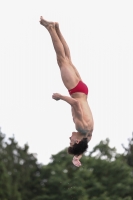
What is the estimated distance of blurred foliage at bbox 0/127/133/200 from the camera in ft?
156

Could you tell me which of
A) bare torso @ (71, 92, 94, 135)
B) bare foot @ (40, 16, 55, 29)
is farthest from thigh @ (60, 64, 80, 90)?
bare foot @ (40, 16, 55, 29)

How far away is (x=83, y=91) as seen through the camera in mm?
15086

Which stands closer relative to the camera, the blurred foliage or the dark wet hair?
the dark wet hair

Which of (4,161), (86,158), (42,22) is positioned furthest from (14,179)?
(42,22)

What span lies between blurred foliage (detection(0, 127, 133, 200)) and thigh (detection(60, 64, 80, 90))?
3200 centimetres

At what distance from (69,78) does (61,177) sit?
3380 centimetres

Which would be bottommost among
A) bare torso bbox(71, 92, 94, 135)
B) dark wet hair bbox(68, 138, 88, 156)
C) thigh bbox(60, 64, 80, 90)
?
dark wet hair bbox(68, 138, 88, 156)

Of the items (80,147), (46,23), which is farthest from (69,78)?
(80,147)

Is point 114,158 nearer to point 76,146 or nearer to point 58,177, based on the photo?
point 58,177

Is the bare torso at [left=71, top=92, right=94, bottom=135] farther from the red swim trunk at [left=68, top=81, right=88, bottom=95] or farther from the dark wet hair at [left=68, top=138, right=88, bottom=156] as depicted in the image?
the dark wet hair at [left=68, top=138, right=88, bottom=156]

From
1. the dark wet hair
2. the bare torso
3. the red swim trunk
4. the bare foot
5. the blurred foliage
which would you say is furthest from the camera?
the blurred foliage

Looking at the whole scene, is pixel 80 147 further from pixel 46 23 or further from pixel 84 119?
pixel 46 23

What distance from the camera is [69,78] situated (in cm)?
1514

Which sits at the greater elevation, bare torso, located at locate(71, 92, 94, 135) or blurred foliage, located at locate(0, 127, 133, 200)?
blurred foliage, located at locate(0, 127, 133, 200)
